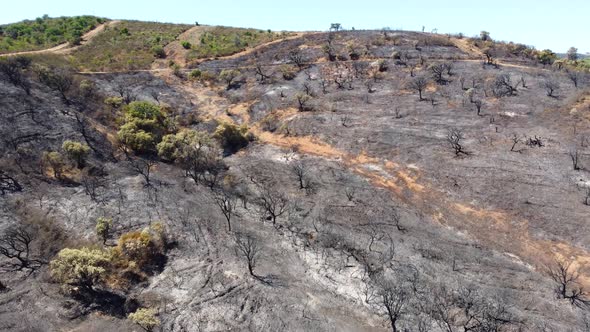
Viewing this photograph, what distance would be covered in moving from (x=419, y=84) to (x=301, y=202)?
35.1 meters

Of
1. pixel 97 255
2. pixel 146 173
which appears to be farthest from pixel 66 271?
pixel 146 173

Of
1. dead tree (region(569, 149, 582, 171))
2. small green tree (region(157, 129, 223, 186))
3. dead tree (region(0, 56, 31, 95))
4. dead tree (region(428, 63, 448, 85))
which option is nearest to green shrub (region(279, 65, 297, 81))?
dead tree (region(428, 63, 448, 85))

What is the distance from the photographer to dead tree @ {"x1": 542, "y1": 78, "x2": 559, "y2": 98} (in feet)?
192

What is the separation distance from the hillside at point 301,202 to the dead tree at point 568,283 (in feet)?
0.52

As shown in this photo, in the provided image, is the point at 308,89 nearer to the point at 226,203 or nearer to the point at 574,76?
the point at 226,203

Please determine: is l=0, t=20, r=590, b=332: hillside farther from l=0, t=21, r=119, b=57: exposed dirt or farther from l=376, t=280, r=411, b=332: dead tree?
l=0, t=21, r=119, b=57: exposed dirt

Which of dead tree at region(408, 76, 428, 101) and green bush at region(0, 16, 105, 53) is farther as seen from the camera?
green bush at region(0, 16, 105, 53)

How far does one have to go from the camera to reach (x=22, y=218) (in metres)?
34.2

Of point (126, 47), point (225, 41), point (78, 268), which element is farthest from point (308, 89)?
point (126, 47)

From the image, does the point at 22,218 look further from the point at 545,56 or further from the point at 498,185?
the point at 545,56

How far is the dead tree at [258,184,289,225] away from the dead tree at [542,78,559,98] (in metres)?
45.6

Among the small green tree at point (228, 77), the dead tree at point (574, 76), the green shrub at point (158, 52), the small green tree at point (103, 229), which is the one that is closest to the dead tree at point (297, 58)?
the small green tree at point (228, 77)

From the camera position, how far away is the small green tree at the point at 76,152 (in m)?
43.0

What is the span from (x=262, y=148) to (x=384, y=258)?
26066 millimetres
